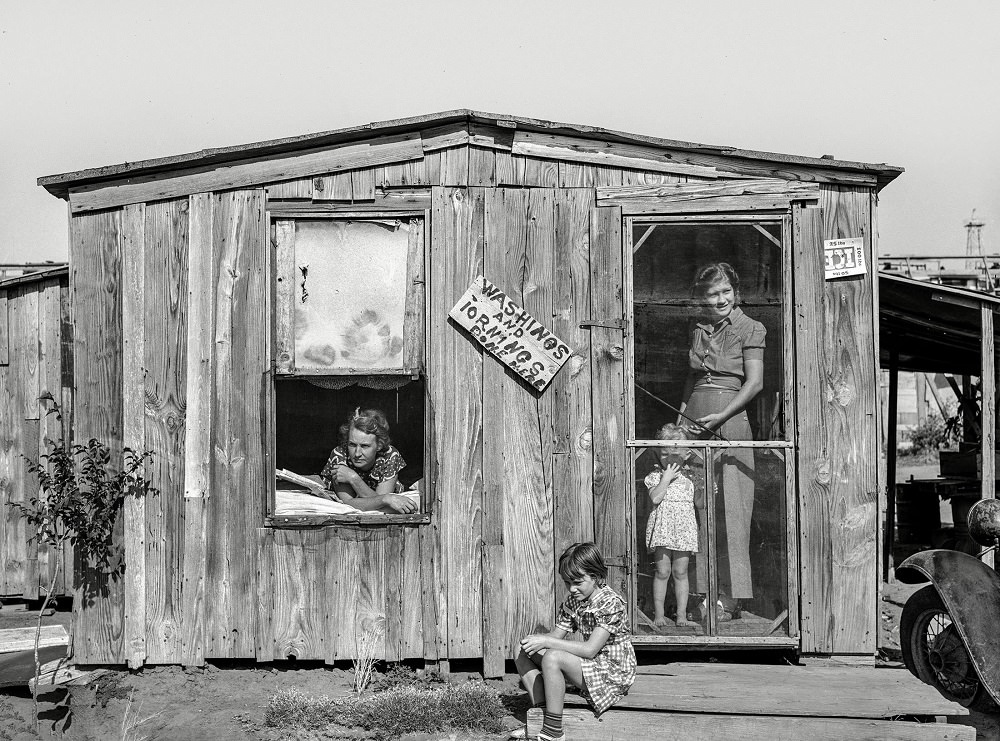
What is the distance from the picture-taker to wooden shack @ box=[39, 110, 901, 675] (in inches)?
234

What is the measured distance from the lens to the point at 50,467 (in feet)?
28.0

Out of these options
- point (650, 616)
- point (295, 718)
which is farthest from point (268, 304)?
point (650, 616)

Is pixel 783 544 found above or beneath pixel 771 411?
beneath

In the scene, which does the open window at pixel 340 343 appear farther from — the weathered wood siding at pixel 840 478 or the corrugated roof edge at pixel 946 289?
the corrugated roof edge at pixel 946 289

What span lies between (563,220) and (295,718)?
3389 millimetres

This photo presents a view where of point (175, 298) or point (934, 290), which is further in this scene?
point (934, 290)

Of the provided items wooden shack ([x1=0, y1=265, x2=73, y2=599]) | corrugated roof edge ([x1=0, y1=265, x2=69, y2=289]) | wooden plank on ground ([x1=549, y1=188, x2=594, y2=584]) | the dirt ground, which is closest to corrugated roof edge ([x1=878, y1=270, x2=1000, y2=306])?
wooden plank on ground ([x1=549, y1=188, x2=594, y2=584])

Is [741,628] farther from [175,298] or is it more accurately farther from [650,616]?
[175,298]

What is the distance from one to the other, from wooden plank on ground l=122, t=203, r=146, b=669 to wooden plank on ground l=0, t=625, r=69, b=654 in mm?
488

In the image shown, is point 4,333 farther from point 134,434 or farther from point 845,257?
point 845,257

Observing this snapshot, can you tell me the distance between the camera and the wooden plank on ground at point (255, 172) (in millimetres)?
6008

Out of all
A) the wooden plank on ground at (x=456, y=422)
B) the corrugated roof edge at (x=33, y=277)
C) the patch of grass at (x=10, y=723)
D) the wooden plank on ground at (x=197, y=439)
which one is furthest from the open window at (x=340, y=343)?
the corrugated roof edge at (x=33, y=277)

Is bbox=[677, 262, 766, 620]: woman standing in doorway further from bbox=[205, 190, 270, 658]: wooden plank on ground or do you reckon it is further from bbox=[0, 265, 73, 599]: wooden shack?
bbox=[0, 265, 73, 599]: wooden shack

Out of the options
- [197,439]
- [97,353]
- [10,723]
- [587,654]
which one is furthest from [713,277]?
[10,723]
